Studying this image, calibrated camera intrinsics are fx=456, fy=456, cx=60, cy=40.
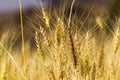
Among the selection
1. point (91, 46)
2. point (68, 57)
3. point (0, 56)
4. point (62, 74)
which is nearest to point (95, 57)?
point (91, 46)

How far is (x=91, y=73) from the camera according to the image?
230 cm

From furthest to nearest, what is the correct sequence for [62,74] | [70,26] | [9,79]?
[9,79]
[70,26]
[62,74]

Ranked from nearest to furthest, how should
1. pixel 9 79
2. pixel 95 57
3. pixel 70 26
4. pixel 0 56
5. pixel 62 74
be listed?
1. pixel 62 74
2. pixel 70 26
3. pixel 95 57
4. pixel 9 79
5. pixel 0 56

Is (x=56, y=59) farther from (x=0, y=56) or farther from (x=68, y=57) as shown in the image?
(x=0, y=56)

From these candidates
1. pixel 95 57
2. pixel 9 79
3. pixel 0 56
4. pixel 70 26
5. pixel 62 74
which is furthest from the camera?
pixel 0 56

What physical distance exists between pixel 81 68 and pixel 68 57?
120 millimetres

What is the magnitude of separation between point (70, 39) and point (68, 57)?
0.15m

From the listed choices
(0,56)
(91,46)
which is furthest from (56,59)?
(0,56)

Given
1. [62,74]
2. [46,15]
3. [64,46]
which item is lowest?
[62,74]

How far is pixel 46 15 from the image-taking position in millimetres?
2416

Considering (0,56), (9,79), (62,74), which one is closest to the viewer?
(62,74)

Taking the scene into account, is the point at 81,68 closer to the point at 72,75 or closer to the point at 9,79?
the point at 72,75

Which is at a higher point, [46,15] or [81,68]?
[46,15]

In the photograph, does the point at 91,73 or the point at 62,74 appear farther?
the point at 91,73
